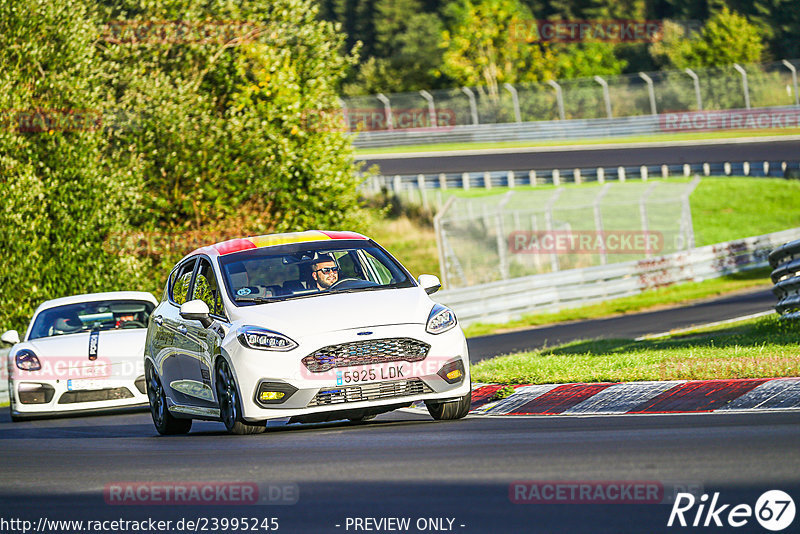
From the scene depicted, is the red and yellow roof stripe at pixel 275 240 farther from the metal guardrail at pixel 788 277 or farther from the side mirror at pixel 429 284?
the metal guardrail at pixel 788 277

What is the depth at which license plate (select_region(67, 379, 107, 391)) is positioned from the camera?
14.5 meters

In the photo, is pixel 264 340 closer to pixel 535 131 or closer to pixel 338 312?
pixel 338 312

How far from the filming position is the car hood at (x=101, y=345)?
14570mm

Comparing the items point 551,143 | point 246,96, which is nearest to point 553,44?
point 551,143

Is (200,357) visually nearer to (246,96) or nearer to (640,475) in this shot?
(640,475)

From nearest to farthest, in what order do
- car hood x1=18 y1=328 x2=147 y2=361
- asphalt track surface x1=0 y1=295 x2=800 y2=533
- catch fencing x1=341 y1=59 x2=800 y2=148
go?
1. asphalt track surface x1=0 y1=295 x2=800 y2=533
2. car hood x1=18 y1=328 x2=147 y2=361
3. catch fencing x1=341 y1=59 x2=800 y2=148

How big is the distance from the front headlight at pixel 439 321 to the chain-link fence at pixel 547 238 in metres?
16.2

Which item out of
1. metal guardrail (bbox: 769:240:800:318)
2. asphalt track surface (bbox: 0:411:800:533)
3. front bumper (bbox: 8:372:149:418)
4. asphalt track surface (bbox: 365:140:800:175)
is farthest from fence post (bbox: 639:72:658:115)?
asphalt track surface (bbox: 0:411:800:533)

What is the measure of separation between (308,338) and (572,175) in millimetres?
37574

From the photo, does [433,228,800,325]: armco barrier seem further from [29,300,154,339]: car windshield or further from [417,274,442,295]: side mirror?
[417,274,442,295]: side mirror

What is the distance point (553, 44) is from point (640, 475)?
9108 centimetres

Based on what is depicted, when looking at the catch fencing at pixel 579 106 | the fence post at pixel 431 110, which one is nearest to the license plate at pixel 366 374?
the catch fencing at pixel 579 106

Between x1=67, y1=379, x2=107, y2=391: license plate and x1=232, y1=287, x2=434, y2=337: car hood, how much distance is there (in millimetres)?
5368

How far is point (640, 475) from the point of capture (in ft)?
20.4
